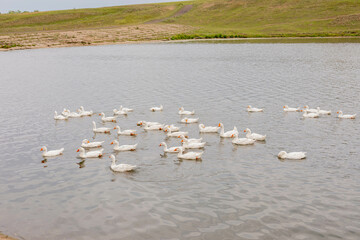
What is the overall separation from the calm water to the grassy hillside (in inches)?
2661

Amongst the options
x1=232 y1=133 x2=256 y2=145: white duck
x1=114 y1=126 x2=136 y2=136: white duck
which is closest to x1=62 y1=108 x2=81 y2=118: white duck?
x1=114 y1=126 x2=136 y2=136: white duck

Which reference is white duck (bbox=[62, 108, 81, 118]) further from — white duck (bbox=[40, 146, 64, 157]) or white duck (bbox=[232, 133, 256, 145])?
white duck (bbox=[232, 133, 256, 145])

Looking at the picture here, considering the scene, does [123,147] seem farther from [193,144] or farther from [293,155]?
[293,155]

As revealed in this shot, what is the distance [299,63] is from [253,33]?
166 ft

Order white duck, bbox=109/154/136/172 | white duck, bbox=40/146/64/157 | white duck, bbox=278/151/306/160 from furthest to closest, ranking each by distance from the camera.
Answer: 1. white duck, bbox=40/146/64/157
2. white duck, bbox=278/151/306/160
3. white duck, bbox=109/154/136/172

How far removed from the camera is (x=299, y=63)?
5775 cm

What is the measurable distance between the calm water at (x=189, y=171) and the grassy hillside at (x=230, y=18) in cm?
6759

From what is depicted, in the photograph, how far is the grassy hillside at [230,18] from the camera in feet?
350

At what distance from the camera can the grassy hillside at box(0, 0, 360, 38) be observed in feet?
350

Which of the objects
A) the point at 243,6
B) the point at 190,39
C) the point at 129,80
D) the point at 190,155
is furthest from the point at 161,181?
the point at 243,6

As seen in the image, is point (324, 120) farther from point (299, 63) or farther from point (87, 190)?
point (299, 63)

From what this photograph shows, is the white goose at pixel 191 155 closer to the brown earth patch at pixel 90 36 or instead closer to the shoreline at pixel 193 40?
the shoreline at pixel 193 40

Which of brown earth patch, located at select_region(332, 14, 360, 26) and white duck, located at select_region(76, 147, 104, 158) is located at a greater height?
brown earth patch, located at select_region(332, 14, 360, 26)

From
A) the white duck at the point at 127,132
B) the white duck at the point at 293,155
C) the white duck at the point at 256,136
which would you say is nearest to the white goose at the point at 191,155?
the white duck at the point at 256,136
